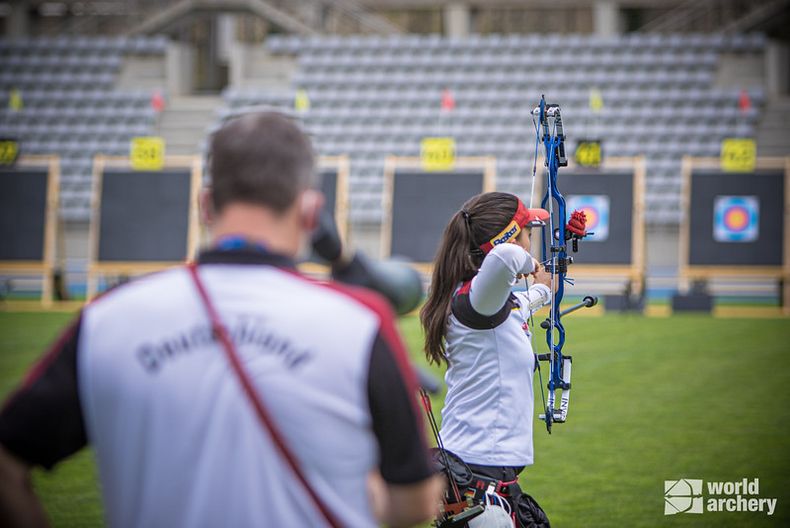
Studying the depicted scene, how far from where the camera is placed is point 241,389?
4.54 feet

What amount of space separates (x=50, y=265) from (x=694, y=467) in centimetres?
1230

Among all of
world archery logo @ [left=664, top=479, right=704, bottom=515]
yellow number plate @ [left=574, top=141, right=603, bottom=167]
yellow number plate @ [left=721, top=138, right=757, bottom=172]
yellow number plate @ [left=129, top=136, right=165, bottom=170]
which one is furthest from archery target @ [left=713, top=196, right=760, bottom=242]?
world archery logo @ [left=664, top=479, right=704, bottom=515]

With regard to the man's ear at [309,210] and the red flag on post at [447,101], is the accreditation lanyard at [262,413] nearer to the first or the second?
the man's ear at [309,210]

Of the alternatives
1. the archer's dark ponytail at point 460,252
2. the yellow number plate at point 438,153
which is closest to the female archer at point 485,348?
the archer's dark ponytail at point 460,252

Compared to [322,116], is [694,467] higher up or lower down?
lower down

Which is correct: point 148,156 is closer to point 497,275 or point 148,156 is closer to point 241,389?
point 497,275

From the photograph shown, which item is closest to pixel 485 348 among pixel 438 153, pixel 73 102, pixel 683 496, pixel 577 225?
pixel 577 225

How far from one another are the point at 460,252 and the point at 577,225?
0.32m

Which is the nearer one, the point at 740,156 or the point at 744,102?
the point at 740,156

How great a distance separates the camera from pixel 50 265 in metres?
15.8

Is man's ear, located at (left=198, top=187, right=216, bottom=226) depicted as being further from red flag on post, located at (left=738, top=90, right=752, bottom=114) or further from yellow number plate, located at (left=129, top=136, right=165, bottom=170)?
red flag on post, located at (left=738, top=90, right=752, bottom=114)

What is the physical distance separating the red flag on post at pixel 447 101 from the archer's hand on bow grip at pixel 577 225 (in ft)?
50.7

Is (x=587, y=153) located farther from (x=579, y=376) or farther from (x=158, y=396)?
(x=158, y=396)

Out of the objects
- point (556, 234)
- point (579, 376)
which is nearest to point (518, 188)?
point (579, 376)
